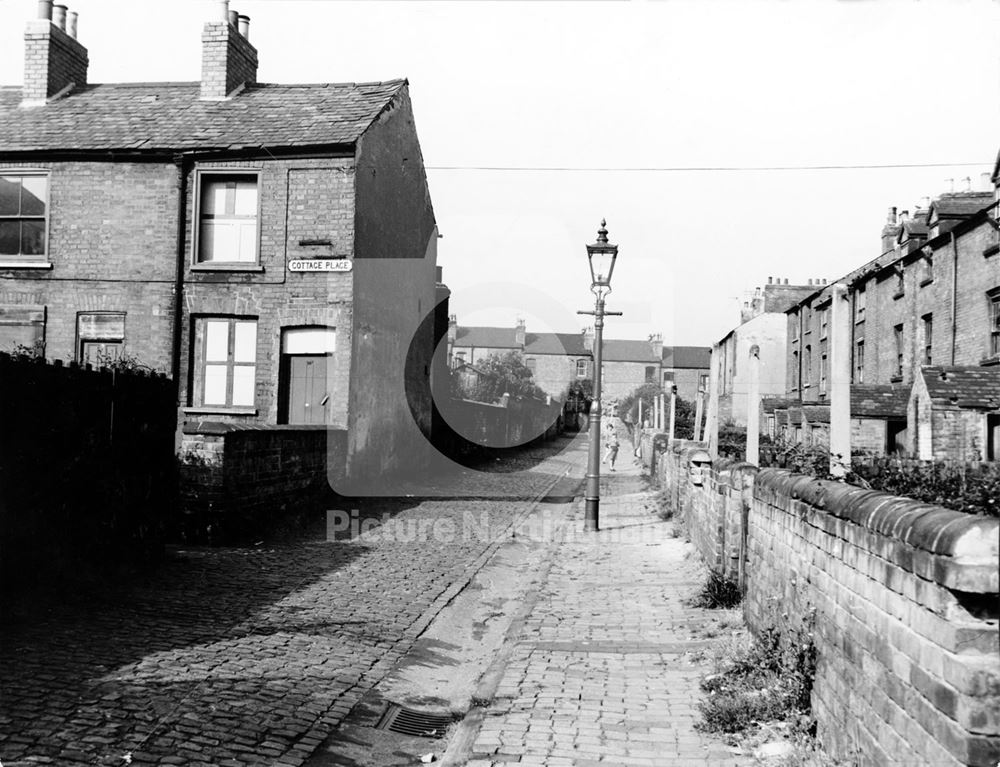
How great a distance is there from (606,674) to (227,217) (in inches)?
578

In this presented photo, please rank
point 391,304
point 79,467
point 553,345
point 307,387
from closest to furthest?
point 79,467, point 307,387, point 391,304, point 553,345

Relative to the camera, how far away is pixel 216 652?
615 centimetres

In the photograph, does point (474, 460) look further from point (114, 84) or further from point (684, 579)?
point (684, 579)

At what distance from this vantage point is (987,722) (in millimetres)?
2729

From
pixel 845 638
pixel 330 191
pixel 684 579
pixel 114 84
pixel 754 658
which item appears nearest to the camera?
pixel 845 638

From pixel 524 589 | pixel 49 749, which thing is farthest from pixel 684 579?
pixel 49 749

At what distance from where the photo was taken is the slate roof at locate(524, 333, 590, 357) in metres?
94.9

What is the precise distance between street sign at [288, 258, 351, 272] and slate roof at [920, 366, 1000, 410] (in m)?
11.9

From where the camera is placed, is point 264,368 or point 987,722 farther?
point 264,368

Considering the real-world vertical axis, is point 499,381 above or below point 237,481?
above

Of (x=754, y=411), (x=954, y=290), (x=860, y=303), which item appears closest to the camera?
(x=754, y=411)

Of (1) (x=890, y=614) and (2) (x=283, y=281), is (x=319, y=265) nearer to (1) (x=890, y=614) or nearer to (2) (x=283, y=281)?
(2) (x=283, y=281)

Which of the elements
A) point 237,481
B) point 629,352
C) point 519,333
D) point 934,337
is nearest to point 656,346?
point 629,352

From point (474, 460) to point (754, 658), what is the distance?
74.8 feet
